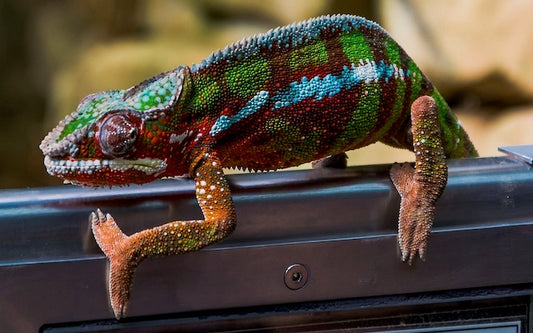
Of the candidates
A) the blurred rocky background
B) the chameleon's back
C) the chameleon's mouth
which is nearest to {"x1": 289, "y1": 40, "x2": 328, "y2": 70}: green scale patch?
the chameleon's back

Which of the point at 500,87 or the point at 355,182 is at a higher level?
the point at 500,87

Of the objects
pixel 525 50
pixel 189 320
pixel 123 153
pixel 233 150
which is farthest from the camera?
pixel 525 50

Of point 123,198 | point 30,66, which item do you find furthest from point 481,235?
point 30,66

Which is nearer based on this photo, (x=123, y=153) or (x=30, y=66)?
(x=123, y=153)

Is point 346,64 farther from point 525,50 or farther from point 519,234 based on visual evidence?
point 525,50

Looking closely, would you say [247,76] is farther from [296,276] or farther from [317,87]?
[296,276]

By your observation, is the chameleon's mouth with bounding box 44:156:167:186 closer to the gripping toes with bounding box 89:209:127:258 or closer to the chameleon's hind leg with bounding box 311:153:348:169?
the gripping toes with bounding box 89:209:127:258

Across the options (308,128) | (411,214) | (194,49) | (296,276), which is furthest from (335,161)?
(194,49)
